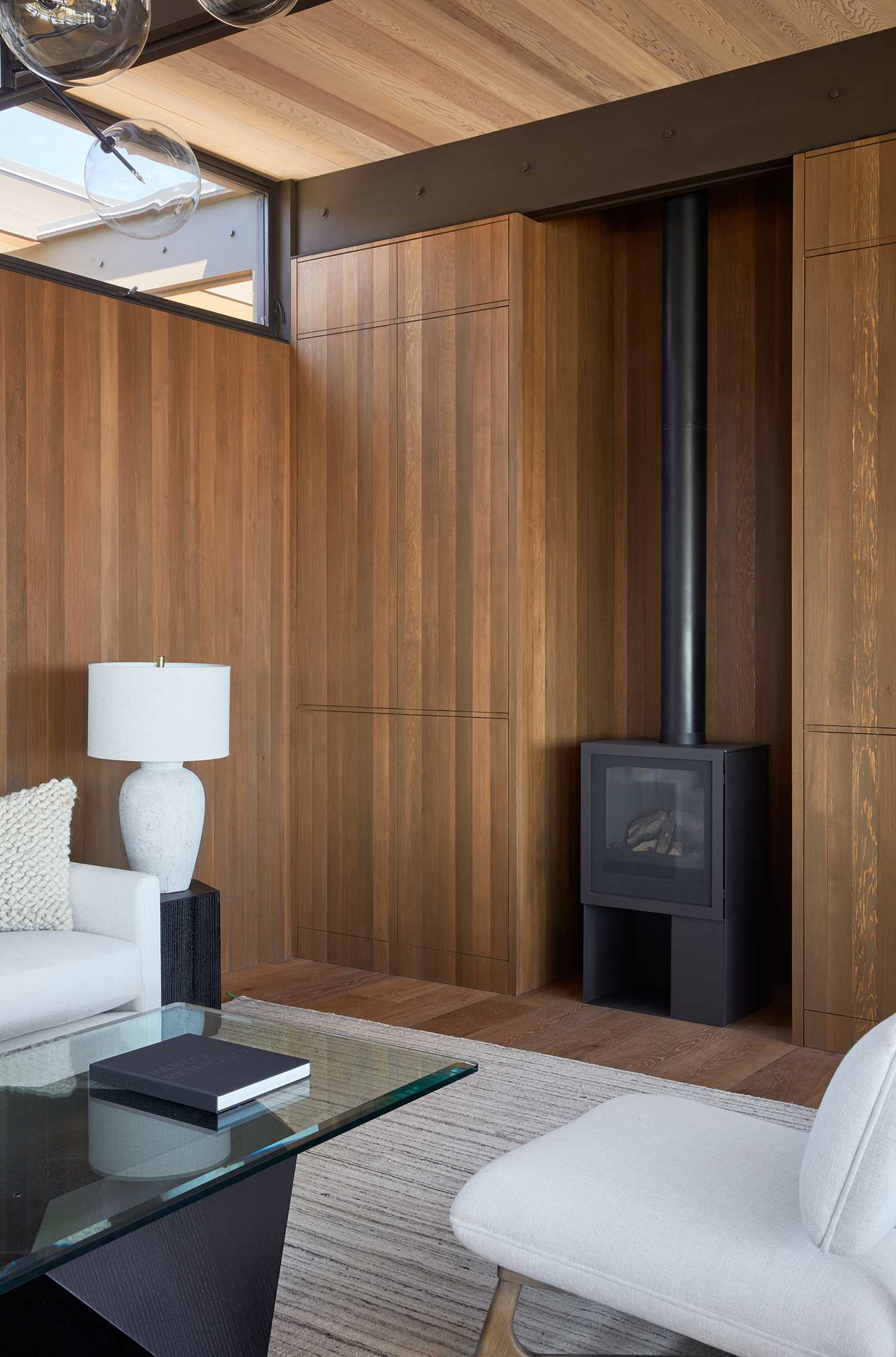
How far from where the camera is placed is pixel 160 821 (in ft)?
12.2

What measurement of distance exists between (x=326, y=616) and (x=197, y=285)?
132cm

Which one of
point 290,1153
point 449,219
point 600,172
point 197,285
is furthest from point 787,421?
point 290,1153

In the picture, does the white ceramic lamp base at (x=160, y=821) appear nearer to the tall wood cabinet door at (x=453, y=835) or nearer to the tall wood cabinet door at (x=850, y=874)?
the tall wood cabinet door at (x=453, y=835)

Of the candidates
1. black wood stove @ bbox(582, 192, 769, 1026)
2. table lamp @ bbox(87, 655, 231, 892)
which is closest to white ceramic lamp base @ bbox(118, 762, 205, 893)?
table lamp @ bbox(87, 655, 231, 892)

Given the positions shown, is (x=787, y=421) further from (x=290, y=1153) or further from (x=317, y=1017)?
(x=290, y=1153)

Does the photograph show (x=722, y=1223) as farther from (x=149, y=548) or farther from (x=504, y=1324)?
(x=149, y=548)

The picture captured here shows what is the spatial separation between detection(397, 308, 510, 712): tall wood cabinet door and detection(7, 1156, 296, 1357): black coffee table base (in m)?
2.53

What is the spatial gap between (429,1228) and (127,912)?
4.01 feet

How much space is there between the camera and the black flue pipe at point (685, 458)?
4.26 meters

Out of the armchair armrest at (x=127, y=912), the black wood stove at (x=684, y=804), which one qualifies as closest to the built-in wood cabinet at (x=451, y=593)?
the black wood stove at (x=684, y=804)

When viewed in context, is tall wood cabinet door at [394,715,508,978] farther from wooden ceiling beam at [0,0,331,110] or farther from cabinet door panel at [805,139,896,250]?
wooden ceiling beam at [0,0,331,110]

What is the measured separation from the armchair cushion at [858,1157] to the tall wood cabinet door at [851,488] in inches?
86.1

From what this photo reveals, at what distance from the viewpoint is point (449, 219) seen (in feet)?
14.8

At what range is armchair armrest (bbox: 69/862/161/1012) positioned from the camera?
330 centimetres
